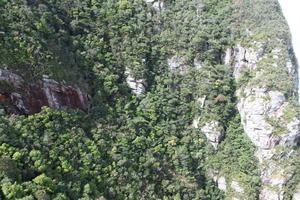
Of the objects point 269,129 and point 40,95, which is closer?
point 40,95

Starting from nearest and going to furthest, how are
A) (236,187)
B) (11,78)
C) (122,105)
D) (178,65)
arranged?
(11,78) → (122,105) → (236,187) → (178,65)

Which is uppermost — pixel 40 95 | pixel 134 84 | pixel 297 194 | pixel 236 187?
pixel 134 84

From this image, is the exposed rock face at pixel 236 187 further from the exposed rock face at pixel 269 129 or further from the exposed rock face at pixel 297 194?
the exposed rock face at pixel 297 194

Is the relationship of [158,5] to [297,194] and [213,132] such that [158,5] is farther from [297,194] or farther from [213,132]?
[297,194]

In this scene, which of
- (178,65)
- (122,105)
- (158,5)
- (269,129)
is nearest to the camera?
(122,105)

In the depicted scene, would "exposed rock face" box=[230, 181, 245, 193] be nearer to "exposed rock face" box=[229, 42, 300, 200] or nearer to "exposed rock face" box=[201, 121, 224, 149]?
"exposed rock face" box=[229, 42, 300, 200]

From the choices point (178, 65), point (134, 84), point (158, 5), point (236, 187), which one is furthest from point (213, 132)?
point (158, 5)

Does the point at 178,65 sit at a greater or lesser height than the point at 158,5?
lesser

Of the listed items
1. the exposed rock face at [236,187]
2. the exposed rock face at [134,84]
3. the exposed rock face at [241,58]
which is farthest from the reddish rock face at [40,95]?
the exposed rock face at [241,58]

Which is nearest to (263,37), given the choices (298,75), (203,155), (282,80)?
(282,80)
